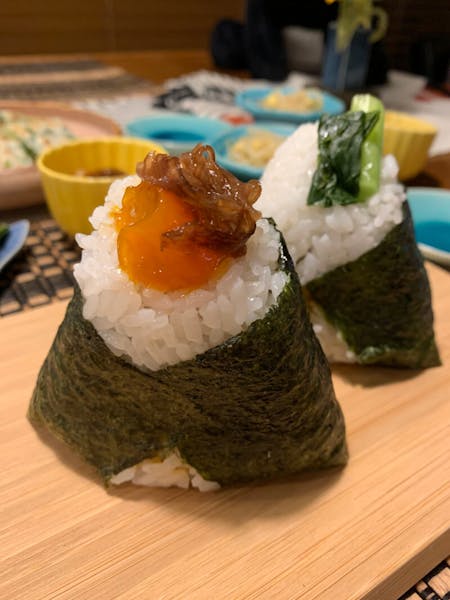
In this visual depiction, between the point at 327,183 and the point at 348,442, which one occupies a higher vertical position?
the point at 327,183

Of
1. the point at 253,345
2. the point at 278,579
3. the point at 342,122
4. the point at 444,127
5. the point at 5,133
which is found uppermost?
the point at 342,122

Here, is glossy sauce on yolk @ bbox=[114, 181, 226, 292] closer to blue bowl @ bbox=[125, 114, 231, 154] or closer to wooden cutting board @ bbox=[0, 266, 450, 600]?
wooden cutting board @ bbox=[0, 266, 450, 600]

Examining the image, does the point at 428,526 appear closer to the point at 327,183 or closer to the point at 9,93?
the point at 327,183

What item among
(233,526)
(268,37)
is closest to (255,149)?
(233,526)

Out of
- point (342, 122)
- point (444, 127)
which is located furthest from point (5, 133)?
point (444, 127)

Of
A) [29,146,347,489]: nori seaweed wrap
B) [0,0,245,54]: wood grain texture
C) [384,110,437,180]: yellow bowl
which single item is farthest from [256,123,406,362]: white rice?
[0,0,245,54]: wood grain texture

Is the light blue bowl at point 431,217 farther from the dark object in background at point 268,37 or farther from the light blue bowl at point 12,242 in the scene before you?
the dark object in background at point 268,37
